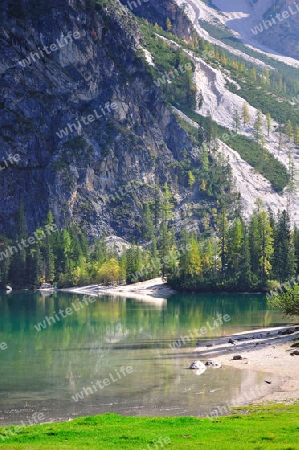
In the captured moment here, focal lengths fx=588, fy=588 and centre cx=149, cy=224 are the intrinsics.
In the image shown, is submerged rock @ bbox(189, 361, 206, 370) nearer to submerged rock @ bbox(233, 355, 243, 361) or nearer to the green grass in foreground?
submerged rock @ bbox(233, 355, 243, 361)

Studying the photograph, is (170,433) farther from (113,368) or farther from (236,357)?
(236,357)

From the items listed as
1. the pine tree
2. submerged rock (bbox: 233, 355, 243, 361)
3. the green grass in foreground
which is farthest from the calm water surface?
the pine tree

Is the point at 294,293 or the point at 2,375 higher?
the point at 294,293

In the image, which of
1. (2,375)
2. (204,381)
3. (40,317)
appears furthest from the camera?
(40,317)

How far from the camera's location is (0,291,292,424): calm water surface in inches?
1202

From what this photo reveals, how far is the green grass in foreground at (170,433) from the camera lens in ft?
63.9

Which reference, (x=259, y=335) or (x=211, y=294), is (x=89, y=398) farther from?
(x=211, y=294)

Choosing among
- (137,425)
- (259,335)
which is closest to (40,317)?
(259,335)

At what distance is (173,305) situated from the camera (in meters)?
101

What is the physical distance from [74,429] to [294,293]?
3274 centimetres

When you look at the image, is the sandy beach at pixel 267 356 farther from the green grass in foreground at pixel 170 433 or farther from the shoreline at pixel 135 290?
the shoreline at pixel 135 290

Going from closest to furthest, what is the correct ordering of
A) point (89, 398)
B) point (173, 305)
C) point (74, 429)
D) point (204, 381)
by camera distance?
point (74, 429) → point (89, 398) → point (204, 381) → point (173, 305)

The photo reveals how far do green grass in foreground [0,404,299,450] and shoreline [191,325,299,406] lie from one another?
17.8ft

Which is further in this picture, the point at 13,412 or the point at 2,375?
the point at 2,375
